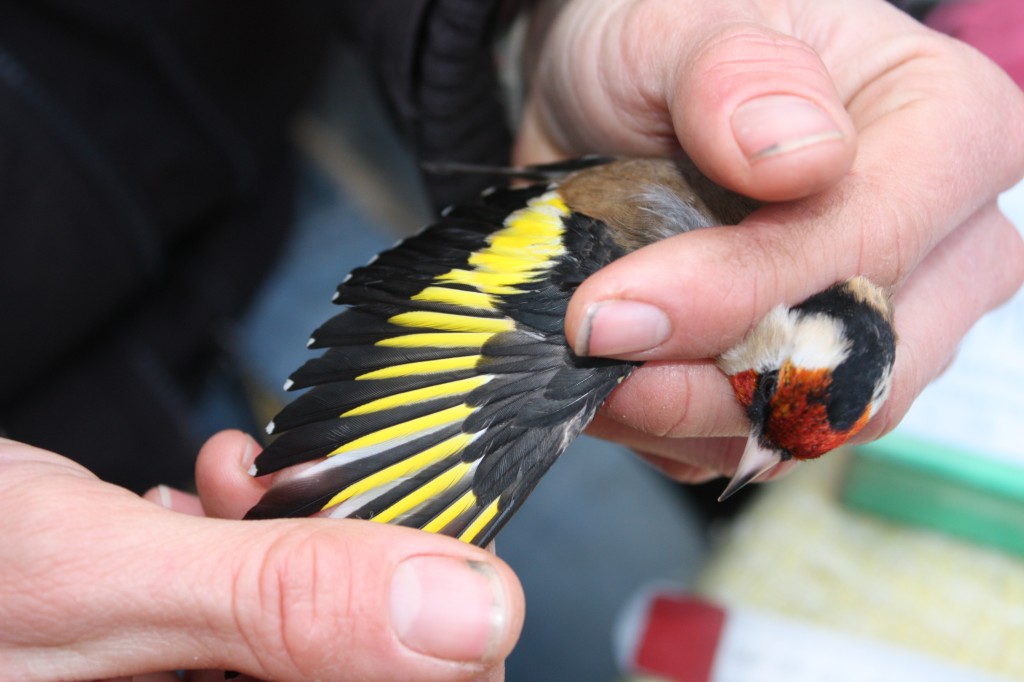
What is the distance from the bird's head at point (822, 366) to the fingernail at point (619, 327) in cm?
24

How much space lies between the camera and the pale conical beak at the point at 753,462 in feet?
4.55

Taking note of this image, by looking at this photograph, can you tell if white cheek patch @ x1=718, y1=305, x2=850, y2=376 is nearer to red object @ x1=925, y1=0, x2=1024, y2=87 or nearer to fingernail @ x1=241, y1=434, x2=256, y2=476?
fingernail @ x1=241, y1=434, x2=256, y2=476

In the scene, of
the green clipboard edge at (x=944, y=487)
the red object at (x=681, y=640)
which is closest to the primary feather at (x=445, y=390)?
the red object at (x=681, y=640)

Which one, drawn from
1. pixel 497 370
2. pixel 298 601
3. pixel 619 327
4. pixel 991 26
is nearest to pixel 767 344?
pixel 619 327

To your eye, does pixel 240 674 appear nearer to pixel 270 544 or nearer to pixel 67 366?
pixel 270 544

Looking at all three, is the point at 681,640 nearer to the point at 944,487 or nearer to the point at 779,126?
the point at 944,487

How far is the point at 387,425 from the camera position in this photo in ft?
3.75

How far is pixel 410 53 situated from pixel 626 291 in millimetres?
979

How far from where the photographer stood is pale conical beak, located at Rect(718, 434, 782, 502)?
1.39 m

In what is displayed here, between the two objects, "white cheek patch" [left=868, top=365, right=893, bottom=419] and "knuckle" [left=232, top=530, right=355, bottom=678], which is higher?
"knuckle" [left=232, top=530, right=355, bottom=678]

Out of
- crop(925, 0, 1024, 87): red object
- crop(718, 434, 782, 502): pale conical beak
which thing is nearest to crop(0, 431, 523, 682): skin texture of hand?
crop(718, 434, 782, 502): pale conical beak

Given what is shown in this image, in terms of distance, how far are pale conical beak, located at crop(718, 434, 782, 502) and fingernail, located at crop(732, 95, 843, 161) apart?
0.54m

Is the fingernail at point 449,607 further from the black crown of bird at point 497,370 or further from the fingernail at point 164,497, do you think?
the fingernail at point 164,497

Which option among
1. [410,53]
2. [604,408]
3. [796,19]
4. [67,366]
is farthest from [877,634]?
[67,366]
